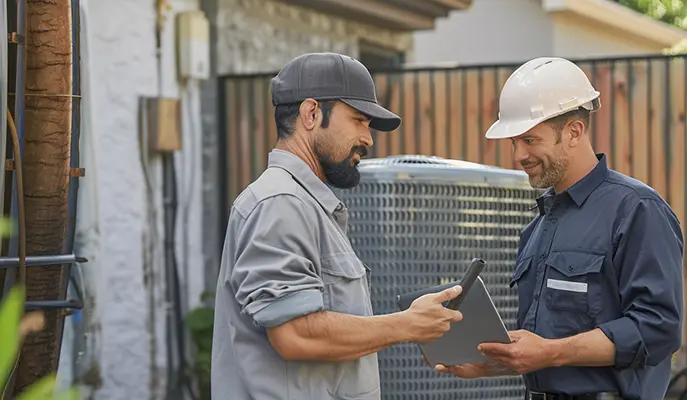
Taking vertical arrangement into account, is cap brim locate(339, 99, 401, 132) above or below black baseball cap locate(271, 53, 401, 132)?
below

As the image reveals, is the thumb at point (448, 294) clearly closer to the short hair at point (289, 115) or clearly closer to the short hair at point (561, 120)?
the short hair at point (289, 115)

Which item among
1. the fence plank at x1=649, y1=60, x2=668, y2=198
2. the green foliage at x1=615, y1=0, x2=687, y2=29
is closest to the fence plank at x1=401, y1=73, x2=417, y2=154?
the fence plank at x1=649, y1=60, x2=668, y2=198

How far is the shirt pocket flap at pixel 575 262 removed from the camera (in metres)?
3.25

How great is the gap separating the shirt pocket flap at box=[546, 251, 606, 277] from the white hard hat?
369 millimetres

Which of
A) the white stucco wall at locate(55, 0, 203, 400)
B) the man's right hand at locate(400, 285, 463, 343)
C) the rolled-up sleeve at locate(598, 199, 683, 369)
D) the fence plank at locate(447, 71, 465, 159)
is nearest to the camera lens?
the man's right hand at locate(400, 285, 463, 343)

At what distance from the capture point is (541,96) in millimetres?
3479

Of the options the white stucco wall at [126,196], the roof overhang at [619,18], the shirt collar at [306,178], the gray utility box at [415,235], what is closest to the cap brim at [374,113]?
the shirt collar at [306,178]

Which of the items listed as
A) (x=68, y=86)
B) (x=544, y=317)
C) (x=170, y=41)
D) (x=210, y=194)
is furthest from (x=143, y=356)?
(x=544, y=317)

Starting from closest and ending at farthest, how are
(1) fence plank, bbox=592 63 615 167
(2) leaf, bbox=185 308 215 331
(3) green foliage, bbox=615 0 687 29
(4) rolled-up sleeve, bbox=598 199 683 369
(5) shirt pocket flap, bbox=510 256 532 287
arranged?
(4) rolled-up sleeve, bbox=598 199 683 369
(5) shirt pocket flap, bbox=510 256 532 287
(2) leaf, bbox=185 308 215 331
(1) fence plank, bbox=592 63 615 167
(3) green foliage, bbox=615 0 687 29

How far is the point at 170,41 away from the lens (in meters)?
7.64

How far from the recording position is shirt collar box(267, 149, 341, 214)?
2.95 metres

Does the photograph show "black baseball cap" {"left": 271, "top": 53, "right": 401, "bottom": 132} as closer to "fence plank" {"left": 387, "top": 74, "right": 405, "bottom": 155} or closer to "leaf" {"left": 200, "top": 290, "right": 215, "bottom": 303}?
"leaf" {"left": 200, "top": 290, "right": 215, "bottom": 303}

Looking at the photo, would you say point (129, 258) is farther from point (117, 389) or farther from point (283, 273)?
point (283, 273)

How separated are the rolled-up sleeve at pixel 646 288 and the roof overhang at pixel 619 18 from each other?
1127 cm
